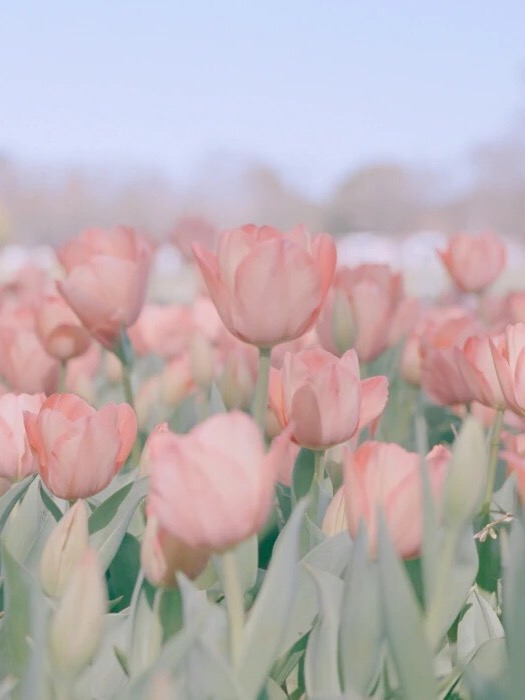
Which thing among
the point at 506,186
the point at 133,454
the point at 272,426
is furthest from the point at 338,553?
the point at 506,186

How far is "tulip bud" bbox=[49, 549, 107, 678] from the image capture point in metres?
0.58

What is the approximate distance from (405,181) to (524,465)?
39162mm

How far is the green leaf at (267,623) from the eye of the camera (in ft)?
2.01

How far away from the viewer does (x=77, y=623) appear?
→ 583 millimetres

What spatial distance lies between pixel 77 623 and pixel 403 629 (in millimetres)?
171

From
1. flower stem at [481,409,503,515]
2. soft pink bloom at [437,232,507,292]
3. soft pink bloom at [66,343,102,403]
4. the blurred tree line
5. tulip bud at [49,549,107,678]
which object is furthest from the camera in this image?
the blurred tree line

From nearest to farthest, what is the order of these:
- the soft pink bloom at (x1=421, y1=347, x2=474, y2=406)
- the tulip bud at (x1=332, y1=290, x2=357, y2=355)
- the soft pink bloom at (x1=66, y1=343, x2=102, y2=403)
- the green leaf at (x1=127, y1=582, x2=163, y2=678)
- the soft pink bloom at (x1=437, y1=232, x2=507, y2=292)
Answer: the green leaf at (x1=127, y1=582, x2=163, y2=678) → the soft pink bloom at (x1=421, y1=347, x2=474, y2=406) → the tulip bud at (x1=332, y1=290, x2=357, y2=355) → the soft pink bloom at (x1=66, y1=343, x2=102, y2=403) → the soft pink bloom at (x1=437, y1=232, x2=507, y2=292)

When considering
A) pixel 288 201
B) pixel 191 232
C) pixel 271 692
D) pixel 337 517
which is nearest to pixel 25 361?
pixel 337 517

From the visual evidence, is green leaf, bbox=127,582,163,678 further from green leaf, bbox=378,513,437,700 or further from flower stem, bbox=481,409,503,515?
flower stem, bbox=481,409,503,515

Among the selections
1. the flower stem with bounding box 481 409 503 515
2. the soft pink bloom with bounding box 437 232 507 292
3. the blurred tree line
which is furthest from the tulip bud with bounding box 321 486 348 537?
the blurred tree line

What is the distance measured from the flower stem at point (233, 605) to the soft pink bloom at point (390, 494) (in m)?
0.10

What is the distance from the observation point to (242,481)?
0.60 m

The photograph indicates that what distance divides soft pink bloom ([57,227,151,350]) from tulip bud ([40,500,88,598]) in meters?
0.55

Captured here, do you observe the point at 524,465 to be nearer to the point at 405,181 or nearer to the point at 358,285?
the point at 358,285
